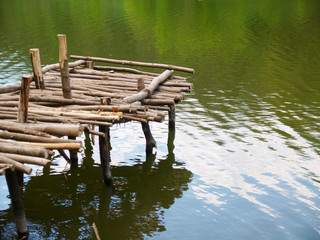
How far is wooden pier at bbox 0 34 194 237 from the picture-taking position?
30.3 feet

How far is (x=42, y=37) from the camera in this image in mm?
36844

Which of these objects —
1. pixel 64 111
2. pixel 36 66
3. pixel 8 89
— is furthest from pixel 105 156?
pixel 8 89

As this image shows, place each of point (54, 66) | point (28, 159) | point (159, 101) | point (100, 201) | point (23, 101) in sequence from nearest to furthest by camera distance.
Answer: point (28, 159)
point (23, 101)
point (100, 201)
point (159, 101)
point (54, 66)

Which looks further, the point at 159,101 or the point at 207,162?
the point at 207,162

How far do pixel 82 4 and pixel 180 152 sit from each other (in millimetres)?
45535

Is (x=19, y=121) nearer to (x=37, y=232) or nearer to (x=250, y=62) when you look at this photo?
(x=37, y=232)

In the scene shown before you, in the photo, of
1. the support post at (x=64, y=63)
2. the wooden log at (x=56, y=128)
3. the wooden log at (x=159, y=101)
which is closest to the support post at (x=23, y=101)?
the wooden log at (x=56, y=128)

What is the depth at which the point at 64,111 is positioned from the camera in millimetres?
11688

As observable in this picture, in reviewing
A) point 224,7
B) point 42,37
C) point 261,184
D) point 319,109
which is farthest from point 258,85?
point 224,7

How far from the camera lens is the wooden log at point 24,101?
34.8 feet

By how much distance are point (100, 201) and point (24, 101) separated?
3501mm

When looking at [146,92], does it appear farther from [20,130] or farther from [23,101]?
[20,130]

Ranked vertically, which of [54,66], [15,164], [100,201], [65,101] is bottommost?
[100,201]

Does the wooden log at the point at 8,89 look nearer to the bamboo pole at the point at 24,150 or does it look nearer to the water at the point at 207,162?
the water at the point at 207,162
